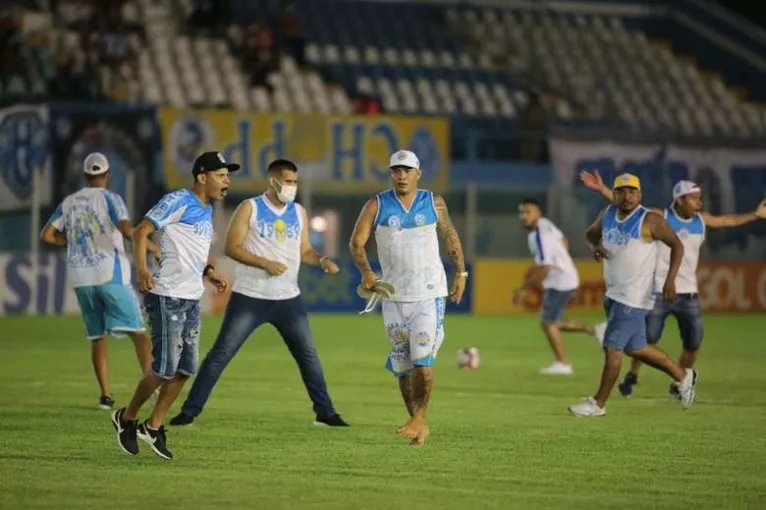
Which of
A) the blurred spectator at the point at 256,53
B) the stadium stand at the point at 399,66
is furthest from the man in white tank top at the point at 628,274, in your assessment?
the blurred spectator at the point at 256,53

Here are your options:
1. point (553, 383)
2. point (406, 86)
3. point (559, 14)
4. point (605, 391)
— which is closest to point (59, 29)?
point (406, 86)

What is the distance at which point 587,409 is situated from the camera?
14273 millimetres

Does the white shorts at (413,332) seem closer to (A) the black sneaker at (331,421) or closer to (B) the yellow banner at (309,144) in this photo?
(A) the black sneaker at (331,421)

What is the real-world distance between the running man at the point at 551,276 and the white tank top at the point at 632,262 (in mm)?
4635

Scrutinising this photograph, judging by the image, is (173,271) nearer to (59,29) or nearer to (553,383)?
(553,383)

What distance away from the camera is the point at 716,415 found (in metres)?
14.6

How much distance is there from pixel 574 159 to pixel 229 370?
1572 centimetres

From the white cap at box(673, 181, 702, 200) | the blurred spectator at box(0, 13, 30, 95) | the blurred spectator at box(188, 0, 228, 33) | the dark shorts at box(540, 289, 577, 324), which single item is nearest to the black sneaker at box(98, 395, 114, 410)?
the white cap at box(673, 181, 702, 200)

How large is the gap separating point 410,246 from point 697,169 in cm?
2215

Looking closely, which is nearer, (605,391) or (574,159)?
(605,391)

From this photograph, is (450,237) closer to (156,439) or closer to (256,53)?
(156,439)

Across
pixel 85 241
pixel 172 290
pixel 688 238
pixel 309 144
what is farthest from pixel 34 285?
pixel 172 290

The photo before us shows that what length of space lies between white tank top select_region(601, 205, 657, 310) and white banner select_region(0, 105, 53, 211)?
16017mm

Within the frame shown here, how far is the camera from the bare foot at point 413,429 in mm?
12062
